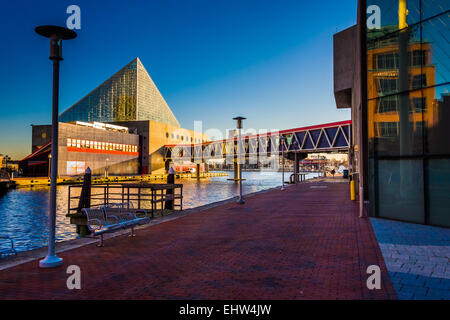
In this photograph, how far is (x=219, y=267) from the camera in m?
6.52

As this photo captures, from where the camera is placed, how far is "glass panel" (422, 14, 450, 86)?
36.0 feet

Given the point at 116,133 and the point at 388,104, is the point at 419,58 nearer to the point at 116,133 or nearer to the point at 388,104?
the point at 388,104


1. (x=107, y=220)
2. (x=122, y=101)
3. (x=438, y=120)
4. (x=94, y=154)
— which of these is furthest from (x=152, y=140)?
(x=438, y=120)

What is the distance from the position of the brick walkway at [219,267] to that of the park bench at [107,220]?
1.40 ft

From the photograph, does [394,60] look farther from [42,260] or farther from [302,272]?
[42,260]

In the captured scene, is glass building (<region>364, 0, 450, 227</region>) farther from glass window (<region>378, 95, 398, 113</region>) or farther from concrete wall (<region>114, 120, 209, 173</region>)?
concrete wall (<region>114, 120, 209, 173</region>)

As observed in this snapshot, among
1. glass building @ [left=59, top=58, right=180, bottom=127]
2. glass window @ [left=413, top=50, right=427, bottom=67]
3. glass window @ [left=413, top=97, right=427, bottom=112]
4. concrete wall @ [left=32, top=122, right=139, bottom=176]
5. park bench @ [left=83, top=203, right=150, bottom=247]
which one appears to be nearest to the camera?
park bench @ [left=83, top=203, right=150, bottom=247]

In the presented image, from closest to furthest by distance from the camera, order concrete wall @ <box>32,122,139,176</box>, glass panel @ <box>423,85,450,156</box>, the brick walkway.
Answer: the brick walkway, glass panel @ <box>423,85,450,156</box>, concrete wall @ <box>32,122,139,176</box>

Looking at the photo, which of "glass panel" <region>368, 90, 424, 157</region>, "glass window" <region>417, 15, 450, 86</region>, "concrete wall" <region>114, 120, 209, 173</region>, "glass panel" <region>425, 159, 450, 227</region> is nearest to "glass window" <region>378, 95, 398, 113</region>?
"glass panel" <region>368, 90, 424, 157</region>

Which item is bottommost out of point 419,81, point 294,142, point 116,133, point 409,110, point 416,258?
point 416,258

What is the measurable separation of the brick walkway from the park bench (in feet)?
1.40

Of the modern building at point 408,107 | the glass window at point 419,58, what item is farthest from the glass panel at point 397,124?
the glass window at point 419,58

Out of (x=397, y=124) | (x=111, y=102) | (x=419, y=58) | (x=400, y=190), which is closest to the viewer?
(x=419, y=58)

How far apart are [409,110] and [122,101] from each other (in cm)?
10034
